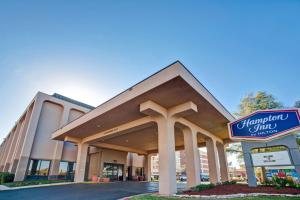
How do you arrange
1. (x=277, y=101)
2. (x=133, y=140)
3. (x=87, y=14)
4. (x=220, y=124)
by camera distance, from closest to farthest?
(x=87, y=14)
(x=220, y=124)
(x=277, y=101)
(x=133, y=140)

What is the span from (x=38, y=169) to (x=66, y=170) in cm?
296

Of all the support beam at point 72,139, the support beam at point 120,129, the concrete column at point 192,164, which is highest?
the support beam at point 120,129

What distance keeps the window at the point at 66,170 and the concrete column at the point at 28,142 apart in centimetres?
361

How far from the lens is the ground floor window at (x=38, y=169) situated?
17.5 metres

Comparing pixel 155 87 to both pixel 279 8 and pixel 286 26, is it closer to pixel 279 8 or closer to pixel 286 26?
pixel 279 8

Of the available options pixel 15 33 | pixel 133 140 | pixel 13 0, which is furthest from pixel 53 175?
Result: pixel 13 0

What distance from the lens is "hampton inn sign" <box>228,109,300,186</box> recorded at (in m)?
7.59

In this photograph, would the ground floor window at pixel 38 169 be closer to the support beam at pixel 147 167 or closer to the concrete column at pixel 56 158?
the concrete column at pixel 56 158

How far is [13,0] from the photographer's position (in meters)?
7.93

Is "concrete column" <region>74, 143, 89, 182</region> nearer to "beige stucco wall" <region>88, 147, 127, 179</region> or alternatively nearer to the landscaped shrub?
"beige stucco wall" <region>88, 147, 127, 179</region>

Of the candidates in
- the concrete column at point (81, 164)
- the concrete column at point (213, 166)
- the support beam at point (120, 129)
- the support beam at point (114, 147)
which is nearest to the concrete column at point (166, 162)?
the support beam at point (120, 129)

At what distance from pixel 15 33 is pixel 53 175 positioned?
15487mm

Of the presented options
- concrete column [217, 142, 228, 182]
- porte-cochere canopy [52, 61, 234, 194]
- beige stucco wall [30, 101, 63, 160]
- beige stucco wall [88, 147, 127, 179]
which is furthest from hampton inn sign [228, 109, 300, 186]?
beige stucco wall [30, 101, 63, 160]

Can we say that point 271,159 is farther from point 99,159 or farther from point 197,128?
point 99,159
